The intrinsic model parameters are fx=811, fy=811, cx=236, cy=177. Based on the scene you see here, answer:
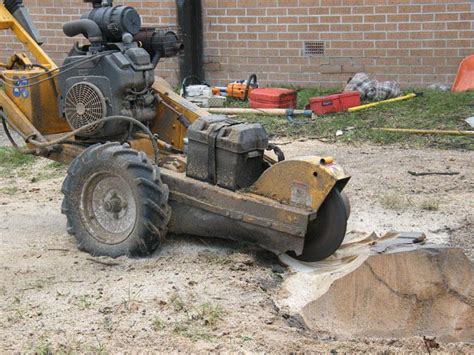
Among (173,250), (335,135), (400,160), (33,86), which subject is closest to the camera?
(173,250)

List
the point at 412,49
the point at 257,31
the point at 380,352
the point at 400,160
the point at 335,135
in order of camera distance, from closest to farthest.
Result: the point at 380,352
the point at 400,160
the point at 335,135
the point at 412,49
the point at 257,31

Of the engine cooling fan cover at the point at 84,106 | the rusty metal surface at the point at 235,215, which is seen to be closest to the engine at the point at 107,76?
the engine cooling fan cover at the point at 84,106

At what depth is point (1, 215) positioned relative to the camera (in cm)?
710

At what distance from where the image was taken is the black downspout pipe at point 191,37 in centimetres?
1220

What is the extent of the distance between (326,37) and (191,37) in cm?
207

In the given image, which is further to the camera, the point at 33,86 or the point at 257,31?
the point at 257,31

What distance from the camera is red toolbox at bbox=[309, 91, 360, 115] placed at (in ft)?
34.6

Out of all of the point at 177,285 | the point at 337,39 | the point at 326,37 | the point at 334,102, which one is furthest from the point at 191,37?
the point at 177,285

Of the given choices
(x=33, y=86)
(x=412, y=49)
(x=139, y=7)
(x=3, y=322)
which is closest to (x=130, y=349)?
(x=3, y=322)

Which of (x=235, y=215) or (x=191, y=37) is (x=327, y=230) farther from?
(x=191, y=37)

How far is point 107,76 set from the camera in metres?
6.09

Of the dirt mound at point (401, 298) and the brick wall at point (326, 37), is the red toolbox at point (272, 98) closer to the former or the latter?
the brick wall at point (326, 37)

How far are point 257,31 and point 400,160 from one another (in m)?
4.53

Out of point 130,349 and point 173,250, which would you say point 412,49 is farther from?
point 130,349
